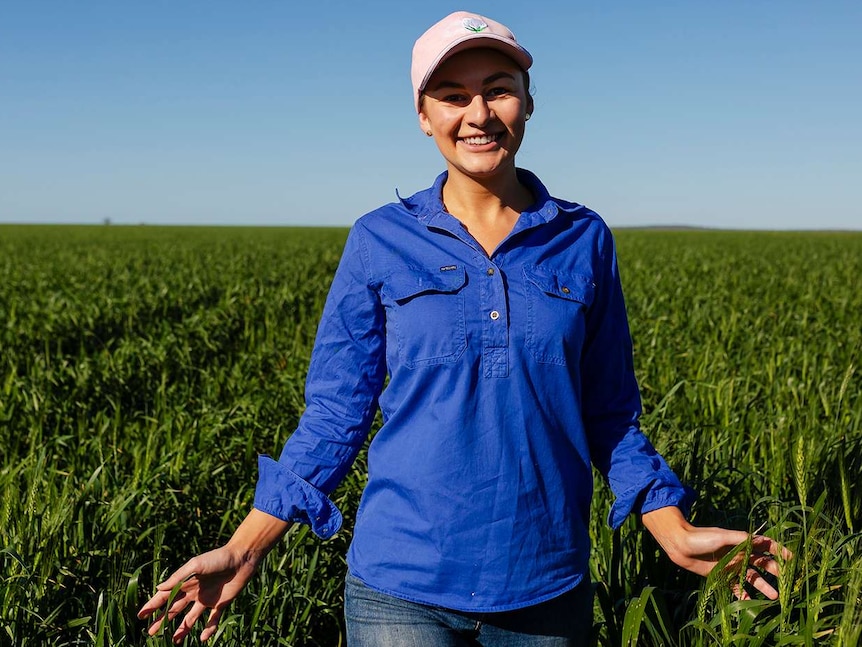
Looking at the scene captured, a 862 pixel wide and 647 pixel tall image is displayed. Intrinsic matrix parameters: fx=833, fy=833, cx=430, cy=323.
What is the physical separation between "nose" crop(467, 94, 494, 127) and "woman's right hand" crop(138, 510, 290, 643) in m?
0.95

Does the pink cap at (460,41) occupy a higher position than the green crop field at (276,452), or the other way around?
the pink cap at (460,41)

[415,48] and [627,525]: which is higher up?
[415,48]

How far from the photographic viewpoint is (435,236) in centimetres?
183

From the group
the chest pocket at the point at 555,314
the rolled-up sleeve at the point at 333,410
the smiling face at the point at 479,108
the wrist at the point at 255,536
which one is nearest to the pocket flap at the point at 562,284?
the chest pocket at the point at 555,314

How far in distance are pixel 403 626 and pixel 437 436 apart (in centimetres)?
38

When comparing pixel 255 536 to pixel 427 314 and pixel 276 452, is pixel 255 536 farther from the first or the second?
pixel 276 452

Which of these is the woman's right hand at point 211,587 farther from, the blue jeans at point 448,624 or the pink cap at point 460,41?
the pink cap at point 460,41

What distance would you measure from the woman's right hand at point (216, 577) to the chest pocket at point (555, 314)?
679 mm

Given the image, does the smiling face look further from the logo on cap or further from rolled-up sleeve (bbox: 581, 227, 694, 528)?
rolled-up sleeve (bbox: 581, 227, 694, 528)

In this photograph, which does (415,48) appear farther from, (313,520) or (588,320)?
(313,520)

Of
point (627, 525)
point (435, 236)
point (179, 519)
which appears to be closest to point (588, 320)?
point (435, 236)

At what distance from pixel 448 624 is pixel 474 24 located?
4.05 feet

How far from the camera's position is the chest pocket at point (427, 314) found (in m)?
1.74

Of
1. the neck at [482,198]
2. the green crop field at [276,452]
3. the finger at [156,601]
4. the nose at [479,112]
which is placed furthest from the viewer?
the green crop field at [276,452]
